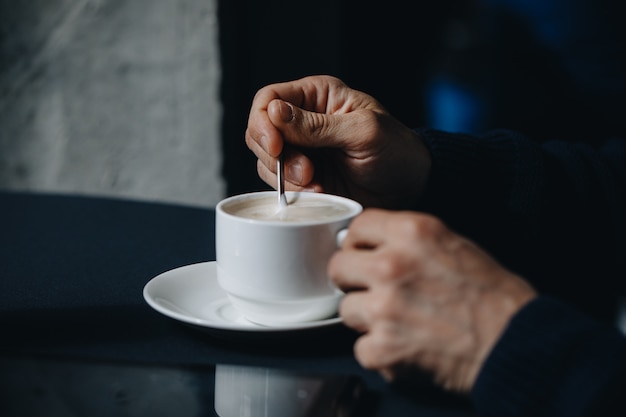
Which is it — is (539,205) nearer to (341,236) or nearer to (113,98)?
(341,236)

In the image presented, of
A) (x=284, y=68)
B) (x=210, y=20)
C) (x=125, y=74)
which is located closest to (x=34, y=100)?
(x=125, y=74)

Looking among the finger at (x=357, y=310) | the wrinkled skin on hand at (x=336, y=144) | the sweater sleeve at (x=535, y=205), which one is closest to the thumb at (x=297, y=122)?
the wrinkled skin on hand at (x=336, y=144)

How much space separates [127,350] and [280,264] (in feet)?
0.50

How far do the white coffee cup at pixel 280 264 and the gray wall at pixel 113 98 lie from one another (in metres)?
1.32

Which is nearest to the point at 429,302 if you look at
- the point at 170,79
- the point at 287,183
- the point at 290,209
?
the point at 290,209

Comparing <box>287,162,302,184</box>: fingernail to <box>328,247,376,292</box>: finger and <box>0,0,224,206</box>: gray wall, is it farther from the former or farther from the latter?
<box>0,0,224,206</box>: gray wall

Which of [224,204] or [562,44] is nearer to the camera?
[224,204]

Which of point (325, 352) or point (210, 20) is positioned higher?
point (210, 20)

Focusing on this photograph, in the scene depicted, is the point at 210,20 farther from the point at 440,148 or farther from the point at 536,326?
the point at 536,326

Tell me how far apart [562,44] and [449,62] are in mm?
823

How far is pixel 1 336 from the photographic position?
0.65 metres

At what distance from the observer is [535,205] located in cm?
103

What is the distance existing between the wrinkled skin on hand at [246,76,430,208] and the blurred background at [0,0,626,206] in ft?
3.04

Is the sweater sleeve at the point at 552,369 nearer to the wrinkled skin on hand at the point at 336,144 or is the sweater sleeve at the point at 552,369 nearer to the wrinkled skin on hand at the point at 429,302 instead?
the wrinkled skin on hand at the point at 429,302
